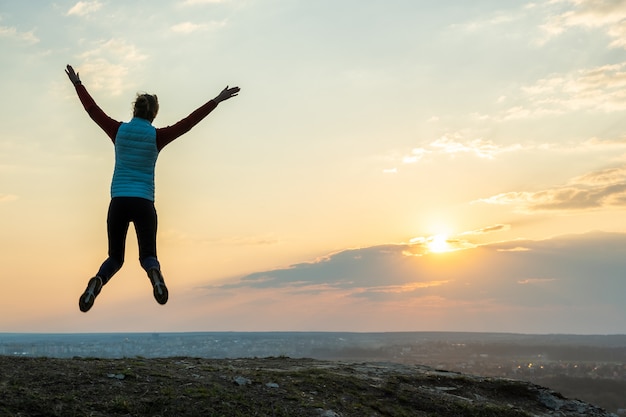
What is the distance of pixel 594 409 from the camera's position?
52.5 feet

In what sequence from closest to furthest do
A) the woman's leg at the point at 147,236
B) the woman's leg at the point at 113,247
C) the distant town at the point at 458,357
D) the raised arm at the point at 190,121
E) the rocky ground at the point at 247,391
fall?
the woman's leg at the point at 113,247, the woman's leg at the point at 147,236, the raised arm at the point at 190,121, the rocky ground at the point at 247,391, the distant town at the point at 458,357

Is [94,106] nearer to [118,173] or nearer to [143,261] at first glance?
[118,173]

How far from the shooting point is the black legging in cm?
894

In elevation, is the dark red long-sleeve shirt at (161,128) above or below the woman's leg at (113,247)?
above

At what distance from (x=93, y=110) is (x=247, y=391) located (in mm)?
5528

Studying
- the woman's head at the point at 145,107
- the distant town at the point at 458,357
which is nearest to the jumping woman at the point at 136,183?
the woman's head at the point at 145,107

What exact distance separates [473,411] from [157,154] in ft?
28.0

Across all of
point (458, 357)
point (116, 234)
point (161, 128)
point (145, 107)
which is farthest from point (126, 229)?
point (458, 357)

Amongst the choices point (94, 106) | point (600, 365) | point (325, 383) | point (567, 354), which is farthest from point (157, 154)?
point (567, 354)

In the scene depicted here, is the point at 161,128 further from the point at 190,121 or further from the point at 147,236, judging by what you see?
the point at 147,236

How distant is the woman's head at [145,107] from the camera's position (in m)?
9.20

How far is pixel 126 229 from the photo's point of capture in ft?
30.1

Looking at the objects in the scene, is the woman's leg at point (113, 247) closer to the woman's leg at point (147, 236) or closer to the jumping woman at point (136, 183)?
the jumping woman at point (136, 183)

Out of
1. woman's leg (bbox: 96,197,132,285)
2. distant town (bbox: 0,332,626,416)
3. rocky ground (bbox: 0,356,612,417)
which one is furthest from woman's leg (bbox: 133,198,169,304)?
distant town (bbox: 0,332,626,416)
